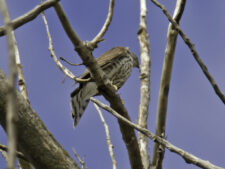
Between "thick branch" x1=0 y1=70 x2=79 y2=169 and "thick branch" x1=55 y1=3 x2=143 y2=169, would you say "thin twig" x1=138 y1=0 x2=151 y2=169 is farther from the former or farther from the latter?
"thick branch" x1=0 y1=70 x2=79 y2=169

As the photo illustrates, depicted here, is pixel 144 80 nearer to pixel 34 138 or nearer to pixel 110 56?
pixel 110 56

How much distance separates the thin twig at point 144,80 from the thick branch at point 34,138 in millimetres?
1623

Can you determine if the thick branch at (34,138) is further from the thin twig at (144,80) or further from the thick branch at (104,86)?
the thin twig at (144,80)

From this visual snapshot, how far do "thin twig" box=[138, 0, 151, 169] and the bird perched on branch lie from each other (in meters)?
0.60

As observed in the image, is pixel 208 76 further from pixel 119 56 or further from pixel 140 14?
pixel 119 56

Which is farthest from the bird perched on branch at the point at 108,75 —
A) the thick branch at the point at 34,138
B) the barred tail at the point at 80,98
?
the thick branch at the point at 34,138

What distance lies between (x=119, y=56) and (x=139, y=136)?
7.74 feet

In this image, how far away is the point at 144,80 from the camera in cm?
499

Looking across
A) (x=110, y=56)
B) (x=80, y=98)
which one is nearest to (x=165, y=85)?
(x=80, y=98)

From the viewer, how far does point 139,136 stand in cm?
447

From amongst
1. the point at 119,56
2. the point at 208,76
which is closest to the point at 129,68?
the point at 119,56

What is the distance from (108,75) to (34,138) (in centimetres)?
366

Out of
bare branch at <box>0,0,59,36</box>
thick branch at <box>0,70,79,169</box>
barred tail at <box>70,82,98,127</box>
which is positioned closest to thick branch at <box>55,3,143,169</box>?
bare branch at <box>0,0,59,36</box>

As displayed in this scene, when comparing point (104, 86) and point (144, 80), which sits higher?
point (144, 80)
